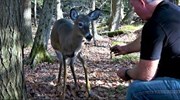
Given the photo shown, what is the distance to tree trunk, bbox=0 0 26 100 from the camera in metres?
4.60

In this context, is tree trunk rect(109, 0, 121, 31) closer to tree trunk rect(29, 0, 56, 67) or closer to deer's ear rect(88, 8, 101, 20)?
tree trunk rect(29, 0, 56, 67)

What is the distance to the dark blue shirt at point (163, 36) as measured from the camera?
358cm

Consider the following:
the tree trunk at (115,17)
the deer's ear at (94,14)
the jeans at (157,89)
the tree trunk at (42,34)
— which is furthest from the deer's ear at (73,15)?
the tree trunk at (115,17)

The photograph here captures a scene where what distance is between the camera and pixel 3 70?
4645 millimetres

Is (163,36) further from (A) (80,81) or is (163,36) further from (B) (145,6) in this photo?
(A) (80,81)

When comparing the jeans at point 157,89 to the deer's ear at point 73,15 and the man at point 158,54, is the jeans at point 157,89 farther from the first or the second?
the deer's ear at point 73,15

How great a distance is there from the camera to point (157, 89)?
3.83 metres

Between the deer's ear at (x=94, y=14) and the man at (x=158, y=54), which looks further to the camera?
the deer's ear at (x=94, y=14)

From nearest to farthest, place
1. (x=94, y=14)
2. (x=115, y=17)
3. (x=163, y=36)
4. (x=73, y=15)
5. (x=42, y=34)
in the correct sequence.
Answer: (x=163, y=36), (x=94, y=14), (x=73, y=15), (x=42, y=34), (x=115, y=17)

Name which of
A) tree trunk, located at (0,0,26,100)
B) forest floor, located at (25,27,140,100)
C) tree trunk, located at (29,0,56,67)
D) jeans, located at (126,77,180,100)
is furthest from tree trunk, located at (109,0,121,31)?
jeans, located at (126,77,180,100)

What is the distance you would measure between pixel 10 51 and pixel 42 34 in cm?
521

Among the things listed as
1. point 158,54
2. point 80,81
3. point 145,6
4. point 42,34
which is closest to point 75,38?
point 80,81

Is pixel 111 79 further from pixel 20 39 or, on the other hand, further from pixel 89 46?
pixel 89 46

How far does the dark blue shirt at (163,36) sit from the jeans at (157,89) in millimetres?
157
